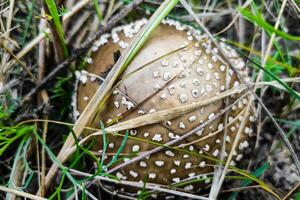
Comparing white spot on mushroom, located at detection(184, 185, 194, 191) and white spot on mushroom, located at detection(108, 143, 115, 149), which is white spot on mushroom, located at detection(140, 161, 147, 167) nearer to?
white spot on mushroom, located at detection(108, 143, 115, 149)

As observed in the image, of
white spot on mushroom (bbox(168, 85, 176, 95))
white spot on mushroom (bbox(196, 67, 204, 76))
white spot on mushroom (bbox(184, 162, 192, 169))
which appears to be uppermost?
white spot on mushroom (bbox(196, 67, 204, 76))

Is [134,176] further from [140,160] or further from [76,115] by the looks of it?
[76,115]

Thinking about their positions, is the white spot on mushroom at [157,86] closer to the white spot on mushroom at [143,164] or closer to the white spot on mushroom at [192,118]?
the white spot on mushroom at [192,118]

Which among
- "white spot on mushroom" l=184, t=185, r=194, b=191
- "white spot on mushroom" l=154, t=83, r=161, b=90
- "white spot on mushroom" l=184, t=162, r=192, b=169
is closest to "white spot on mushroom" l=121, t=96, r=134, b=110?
"white spot on mushroom" l=154, t=83, r=161, b=90

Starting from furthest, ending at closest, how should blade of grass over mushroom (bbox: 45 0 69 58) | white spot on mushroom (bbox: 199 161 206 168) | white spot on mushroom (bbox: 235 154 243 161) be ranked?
white spot on mushroom (bbox: 235 154 243 161), white spot on mushroom (bbox: 199 161 206 168), blade of grass over mushroom (bbox: 45 0 69 58)

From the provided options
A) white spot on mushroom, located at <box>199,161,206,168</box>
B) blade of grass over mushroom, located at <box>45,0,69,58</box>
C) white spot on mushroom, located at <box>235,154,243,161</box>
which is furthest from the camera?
white spot on mushroom, located at <box>235,154,243,161</box>

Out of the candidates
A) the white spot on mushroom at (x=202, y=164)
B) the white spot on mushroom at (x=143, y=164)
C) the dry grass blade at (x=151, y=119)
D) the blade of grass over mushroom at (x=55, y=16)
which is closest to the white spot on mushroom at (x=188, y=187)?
the white spot on mushroom at (x=202, y=164)

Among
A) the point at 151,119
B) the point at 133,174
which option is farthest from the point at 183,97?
the point at 133,174

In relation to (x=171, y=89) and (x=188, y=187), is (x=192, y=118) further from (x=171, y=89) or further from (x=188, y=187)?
(x=188, y=187)

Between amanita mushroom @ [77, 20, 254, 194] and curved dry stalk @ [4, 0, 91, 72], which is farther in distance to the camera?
curved dry stalk @ [4, 0, 91, 72]
